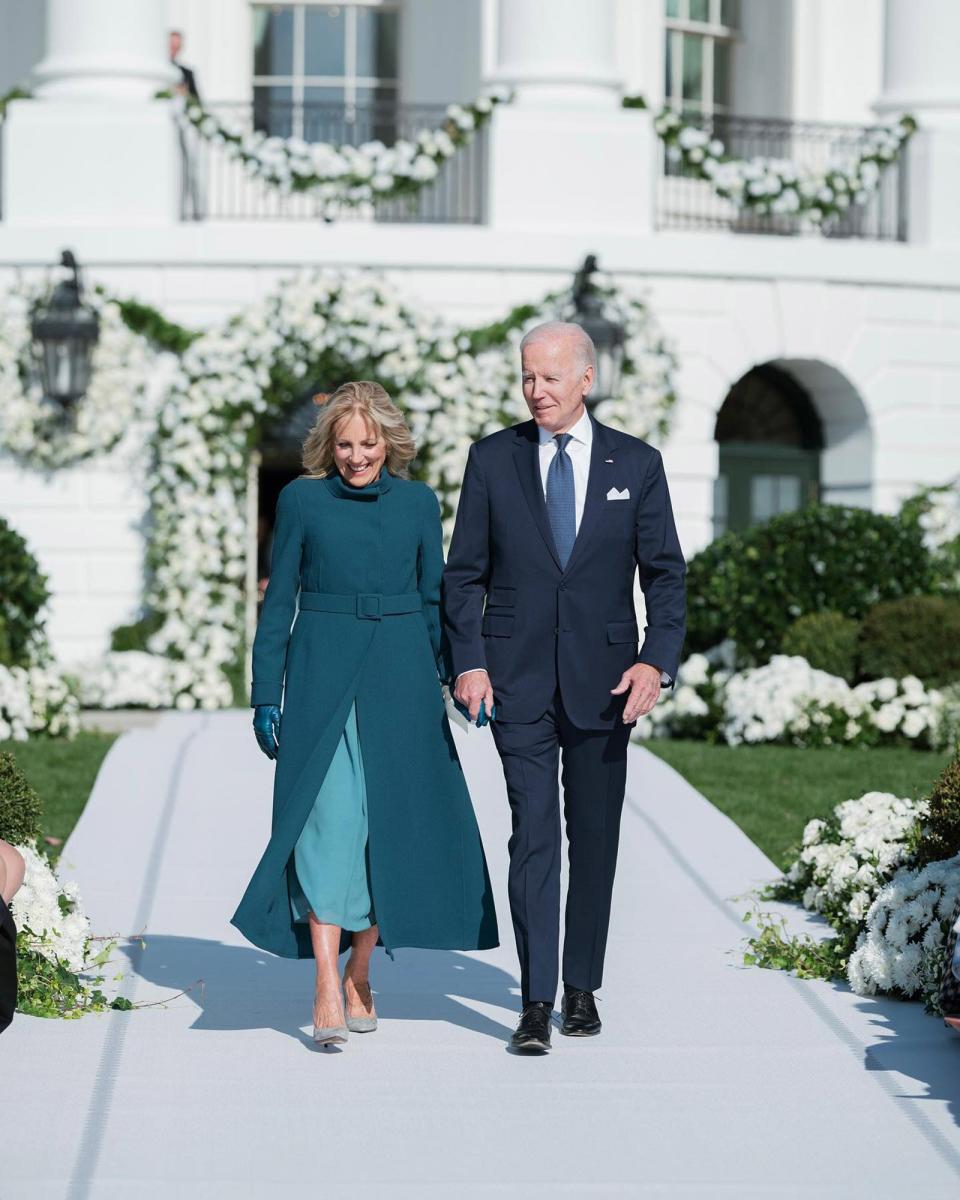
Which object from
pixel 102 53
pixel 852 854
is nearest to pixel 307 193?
pixel 102 53

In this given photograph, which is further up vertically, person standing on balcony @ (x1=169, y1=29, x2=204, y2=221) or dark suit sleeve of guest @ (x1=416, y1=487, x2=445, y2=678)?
person standing on balcony @ (x1=169, y1=29, x2=204, y2=221)

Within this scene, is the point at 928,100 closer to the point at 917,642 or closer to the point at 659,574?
the point at 917,642

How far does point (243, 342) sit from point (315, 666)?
31.6 ft

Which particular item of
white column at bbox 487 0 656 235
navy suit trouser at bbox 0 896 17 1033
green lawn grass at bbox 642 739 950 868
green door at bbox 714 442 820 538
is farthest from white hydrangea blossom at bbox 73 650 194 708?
navy suit trouser at bbox 0 896 17 1033

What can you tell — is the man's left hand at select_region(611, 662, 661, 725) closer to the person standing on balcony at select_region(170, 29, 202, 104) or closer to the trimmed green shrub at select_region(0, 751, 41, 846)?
the trimmed green shrub at select_region(0, 751, 41, 846)

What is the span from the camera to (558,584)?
19.9ft

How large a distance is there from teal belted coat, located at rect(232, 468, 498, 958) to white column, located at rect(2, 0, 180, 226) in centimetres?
993

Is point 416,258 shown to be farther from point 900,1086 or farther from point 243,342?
point 900,1086

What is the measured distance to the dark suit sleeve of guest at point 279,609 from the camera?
20.2 feet

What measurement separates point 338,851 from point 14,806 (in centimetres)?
168

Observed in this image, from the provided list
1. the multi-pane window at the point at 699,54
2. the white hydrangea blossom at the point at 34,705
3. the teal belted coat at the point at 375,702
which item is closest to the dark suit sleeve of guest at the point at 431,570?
the teal belted coat at the point at 375,702

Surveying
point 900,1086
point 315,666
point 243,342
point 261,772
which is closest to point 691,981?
point 900,1086

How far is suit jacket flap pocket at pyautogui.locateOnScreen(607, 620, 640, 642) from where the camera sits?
607cm

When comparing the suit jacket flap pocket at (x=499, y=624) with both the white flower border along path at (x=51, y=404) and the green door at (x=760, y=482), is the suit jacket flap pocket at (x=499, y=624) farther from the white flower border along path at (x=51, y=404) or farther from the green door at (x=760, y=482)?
the green door at (x=760, y=482)
